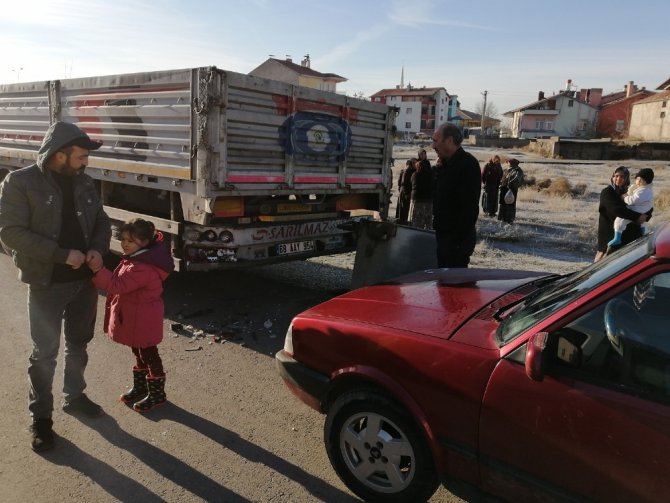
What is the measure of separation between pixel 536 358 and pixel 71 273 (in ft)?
9.03

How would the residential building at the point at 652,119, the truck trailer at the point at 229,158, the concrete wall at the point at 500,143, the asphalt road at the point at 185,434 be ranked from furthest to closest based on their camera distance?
the concrete wall at the point at 500,143
the residential building at the point at 652,119
the truck trailer at the point at 229,158
the asphalt road at the point at 185,434

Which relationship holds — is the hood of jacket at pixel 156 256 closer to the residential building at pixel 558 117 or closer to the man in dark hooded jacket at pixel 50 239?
the man in dark hooded jacket at pixel 50 239

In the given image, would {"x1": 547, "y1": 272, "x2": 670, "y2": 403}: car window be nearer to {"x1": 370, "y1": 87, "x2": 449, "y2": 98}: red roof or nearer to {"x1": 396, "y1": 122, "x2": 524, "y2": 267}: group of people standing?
{"x1": 396, "y1": 122, "x2": 524, "y2": 267}: group of people standing

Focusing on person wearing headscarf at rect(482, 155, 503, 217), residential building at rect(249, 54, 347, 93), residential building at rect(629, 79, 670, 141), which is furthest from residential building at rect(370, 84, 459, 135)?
person wearing headscarf at rect(482, 155, 503, 217)

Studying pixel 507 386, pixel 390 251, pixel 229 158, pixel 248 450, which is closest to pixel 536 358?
pixel 507 386

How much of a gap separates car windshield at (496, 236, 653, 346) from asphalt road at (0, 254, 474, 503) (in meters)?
1.10

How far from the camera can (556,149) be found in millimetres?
39594

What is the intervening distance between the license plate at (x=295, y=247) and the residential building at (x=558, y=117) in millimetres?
74039

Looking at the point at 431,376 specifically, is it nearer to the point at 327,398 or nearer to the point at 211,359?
the point at 327,398

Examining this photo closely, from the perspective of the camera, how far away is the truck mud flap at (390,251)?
5.38 metres

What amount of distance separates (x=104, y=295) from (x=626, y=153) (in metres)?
42.5

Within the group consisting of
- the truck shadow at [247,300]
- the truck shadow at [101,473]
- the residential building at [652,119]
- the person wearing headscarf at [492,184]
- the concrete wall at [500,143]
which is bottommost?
the truck shadow at [101,473]

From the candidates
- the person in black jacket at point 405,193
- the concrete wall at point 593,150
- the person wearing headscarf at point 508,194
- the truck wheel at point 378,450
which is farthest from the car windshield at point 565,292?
the concrete wall at point 593,150

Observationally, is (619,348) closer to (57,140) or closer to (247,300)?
(57,140)
